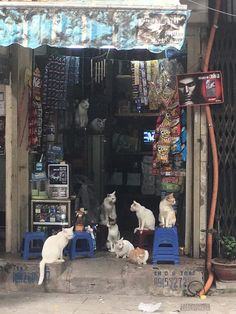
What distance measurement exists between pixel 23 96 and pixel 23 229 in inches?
68.3

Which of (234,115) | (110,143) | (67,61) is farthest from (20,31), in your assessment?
(110,143)

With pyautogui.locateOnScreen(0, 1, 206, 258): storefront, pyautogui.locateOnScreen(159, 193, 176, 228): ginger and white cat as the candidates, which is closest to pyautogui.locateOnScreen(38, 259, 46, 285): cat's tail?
pyautogui.locateOnScreen(0, 1, 206, 258): storefront

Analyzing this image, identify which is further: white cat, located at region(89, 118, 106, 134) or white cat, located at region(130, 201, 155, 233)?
white cat, located at region(89, 118, 106, 134)

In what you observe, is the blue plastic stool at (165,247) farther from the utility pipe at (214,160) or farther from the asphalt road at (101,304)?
the asphalt road at (101,304)

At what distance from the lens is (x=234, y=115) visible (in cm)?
705

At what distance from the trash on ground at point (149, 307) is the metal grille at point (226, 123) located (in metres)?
1.42

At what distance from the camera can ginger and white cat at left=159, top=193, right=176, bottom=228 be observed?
701cm

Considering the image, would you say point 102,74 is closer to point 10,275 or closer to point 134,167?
point 134,167

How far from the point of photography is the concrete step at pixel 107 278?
6.60m

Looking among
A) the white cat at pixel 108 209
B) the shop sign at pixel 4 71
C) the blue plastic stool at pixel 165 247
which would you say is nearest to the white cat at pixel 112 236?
the white cat at pixel 108 209

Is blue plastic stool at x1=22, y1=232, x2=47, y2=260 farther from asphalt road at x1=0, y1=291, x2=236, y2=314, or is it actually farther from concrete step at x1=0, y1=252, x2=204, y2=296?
asphalt road at x1=0, y1=291, x2=236, y2=314

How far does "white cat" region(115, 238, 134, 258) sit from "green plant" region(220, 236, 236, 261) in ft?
3.78

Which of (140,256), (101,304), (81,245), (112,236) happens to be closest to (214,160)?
(140,256)

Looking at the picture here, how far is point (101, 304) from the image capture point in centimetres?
627
